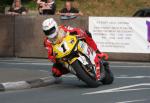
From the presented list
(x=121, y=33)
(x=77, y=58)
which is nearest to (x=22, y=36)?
(x=121, y=33)

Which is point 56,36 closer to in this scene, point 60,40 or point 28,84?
point 60,40

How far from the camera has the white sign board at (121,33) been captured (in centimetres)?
2184

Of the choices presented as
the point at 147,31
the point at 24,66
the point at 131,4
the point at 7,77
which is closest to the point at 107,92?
the point at 7,77

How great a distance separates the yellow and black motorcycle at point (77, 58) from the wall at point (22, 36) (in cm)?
882

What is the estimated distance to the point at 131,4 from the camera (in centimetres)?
4041

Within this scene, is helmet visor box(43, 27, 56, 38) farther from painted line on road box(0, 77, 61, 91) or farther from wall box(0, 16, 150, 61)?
wall box(0, 16, 150, 61)

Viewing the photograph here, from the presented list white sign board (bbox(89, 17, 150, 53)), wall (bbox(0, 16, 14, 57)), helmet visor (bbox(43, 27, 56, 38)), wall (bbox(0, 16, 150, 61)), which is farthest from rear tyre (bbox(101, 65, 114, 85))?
wall (bbox(0, 16, 14, 57))

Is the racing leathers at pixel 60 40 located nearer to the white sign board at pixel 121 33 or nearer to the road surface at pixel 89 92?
the road surface at pixel 89 92

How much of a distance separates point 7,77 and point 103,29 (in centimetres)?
758

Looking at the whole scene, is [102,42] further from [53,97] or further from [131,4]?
[131,4]

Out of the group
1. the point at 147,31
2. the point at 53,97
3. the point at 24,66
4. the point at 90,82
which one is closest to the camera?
the point at 53,97

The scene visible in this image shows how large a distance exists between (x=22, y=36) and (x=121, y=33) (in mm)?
3772

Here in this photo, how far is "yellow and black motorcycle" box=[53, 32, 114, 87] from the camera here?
14047 millimetres

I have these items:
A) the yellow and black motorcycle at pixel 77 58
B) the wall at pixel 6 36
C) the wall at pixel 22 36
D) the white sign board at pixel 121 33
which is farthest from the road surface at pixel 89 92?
the wall at pixel 6 36
